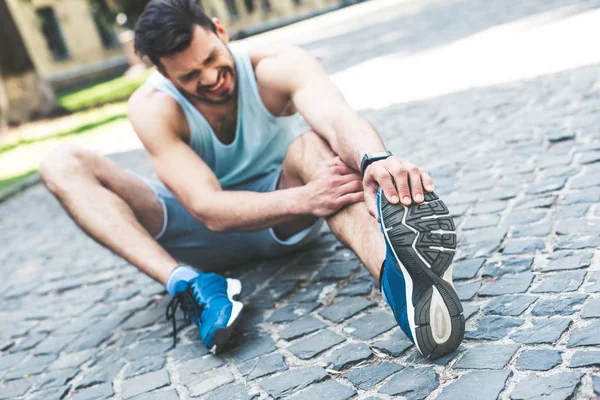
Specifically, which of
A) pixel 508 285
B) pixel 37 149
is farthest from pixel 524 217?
pixel 37 149

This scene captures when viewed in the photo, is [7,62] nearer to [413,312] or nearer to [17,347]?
[17,347]

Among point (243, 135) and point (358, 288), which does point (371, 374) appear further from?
point (243, 135)

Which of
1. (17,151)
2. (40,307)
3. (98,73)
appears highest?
(40,307)

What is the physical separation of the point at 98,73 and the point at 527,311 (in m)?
30.4

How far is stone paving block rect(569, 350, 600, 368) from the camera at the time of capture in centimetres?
185

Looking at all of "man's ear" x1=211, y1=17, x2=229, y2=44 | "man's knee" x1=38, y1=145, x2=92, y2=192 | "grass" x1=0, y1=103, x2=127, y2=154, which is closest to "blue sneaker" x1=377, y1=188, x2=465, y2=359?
"man's ear" x1=211, y1=17, x2=229, y2=44

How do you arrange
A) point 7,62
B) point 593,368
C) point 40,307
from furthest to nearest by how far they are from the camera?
point 7,62, point 40,307, point 593,368

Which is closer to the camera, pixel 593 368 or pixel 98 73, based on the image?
pixel 593 368

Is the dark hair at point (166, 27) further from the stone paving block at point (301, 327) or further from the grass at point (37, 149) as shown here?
the grass at point (37, 149)

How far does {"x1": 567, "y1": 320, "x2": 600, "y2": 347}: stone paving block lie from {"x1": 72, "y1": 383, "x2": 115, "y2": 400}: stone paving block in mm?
1716

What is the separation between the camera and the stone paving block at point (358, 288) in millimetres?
2818

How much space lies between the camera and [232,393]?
231 centimetres

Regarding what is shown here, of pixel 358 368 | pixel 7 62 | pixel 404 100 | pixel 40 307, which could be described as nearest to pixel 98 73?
pixel 7 62

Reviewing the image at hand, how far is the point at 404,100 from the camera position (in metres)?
6.88
